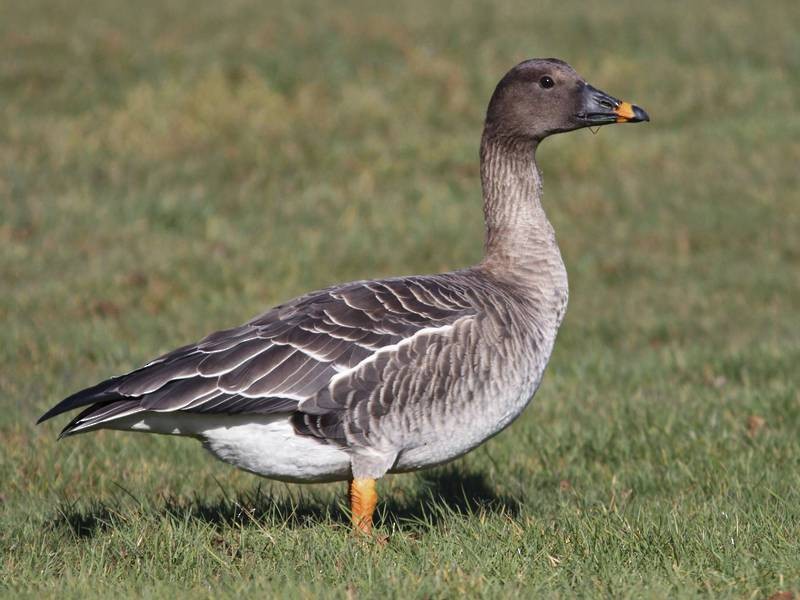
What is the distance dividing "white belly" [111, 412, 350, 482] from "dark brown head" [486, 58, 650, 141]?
229 cm

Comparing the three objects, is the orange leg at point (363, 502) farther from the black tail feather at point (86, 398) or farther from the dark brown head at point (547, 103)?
the dark brown head at point (547, 103)

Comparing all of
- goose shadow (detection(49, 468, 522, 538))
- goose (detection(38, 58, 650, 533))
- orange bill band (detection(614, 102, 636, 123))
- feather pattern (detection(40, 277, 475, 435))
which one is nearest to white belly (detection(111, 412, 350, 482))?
goose (detection(38, 58, 650, 533))

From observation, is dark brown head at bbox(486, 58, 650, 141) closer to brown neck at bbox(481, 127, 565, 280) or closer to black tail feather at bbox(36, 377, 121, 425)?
brown neck at bbox(481, 127, 565, 280)

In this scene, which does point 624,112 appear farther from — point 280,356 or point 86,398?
point 86,398

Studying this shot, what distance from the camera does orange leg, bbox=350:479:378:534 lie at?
557 cm

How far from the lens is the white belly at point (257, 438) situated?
5.46m

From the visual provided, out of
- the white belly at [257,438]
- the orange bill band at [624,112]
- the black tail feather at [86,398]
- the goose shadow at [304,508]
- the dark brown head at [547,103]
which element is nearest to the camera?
the black tail feather at [86,398]

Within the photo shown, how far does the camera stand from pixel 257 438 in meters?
5.48

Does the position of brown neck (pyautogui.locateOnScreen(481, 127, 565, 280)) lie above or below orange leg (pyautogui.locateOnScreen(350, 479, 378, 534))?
above

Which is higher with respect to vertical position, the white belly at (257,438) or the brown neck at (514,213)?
the brown neck at (514,213)

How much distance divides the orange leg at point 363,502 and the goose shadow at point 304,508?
14cm

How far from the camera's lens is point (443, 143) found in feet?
57.6

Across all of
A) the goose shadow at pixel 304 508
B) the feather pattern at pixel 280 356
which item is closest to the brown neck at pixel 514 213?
the feather pattern at pixel 280 356

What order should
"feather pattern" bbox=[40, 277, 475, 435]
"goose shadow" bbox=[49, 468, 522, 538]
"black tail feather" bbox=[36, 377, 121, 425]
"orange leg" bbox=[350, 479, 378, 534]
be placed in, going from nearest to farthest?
"black tail feather" bbox=[36, 377, 121, 425], "feather pattern" bbox=[40, 277, 475, 435], "orange leg" bbox=[350, 479, 378, 534], "goose shadow" bbox=[49, 468, 522, 538]
